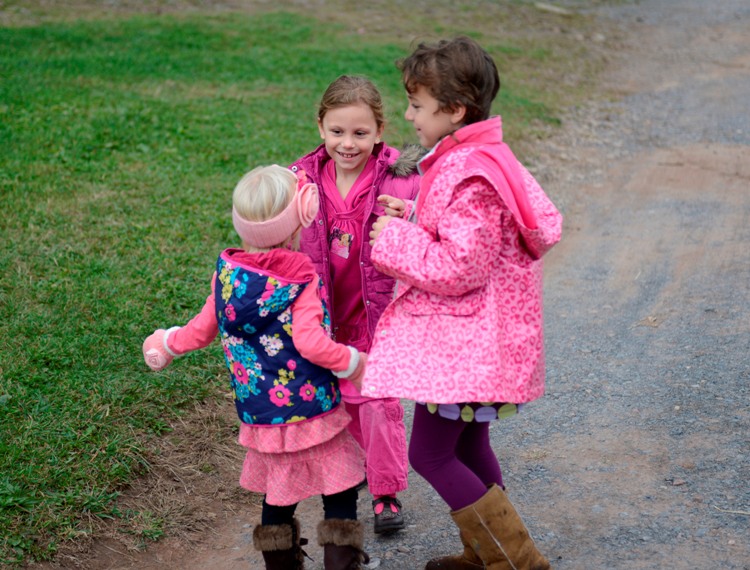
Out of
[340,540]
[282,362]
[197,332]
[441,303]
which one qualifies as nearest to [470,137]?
[441,303]

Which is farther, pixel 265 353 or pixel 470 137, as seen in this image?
pixel 265 353

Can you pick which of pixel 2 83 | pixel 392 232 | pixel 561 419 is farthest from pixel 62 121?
pixel 392 232

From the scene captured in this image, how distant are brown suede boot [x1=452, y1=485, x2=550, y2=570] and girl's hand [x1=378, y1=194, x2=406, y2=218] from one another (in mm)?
936

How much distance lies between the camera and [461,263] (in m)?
2.55

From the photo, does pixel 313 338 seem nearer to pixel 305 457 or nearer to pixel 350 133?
pixel 305 457

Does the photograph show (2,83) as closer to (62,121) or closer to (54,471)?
(62,121)

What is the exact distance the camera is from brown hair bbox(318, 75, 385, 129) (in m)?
3.28

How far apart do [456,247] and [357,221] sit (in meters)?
0.84

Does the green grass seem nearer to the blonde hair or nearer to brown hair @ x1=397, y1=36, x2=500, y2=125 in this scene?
the blonde hair

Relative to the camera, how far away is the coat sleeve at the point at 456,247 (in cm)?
256

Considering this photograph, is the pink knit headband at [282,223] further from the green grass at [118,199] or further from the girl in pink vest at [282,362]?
the green grass at [118,199]

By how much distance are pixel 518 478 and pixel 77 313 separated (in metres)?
2.53

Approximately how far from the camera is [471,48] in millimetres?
2664

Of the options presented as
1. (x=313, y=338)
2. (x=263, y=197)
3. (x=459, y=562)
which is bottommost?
(x=459, y=562)
